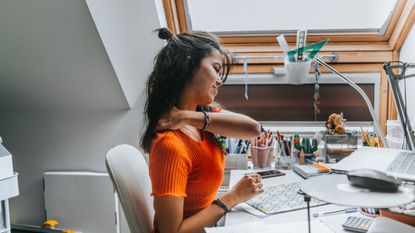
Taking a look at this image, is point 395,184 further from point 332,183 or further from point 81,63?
point 81,63

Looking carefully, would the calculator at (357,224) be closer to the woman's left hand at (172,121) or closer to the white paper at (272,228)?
the white paper at (272,228)

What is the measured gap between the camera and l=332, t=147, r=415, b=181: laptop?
37.8 inches

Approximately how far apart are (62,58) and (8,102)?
0.49 metres

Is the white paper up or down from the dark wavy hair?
down

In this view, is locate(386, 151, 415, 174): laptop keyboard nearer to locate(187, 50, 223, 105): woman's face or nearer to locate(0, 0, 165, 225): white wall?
locate(187, 50, 223, 105): woman's face

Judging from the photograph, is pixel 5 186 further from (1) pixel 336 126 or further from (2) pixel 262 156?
(1) pixel 336 126

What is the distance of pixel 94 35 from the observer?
1452 millimetres

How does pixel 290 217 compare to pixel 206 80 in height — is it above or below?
below

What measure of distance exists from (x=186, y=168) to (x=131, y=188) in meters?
0.15

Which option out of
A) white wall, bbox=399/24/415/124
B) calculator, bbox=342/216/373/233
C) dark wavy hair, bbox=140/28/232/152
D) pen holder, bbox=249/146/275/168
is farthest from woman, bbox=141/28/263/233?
white wall, bbox=399/24/415/124

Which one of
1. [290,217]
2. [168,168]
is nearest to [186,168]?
[168,168]

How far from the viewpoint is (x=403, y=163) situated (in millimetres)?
1031

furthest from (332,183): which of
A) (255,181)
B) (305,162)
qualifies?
(305,162)

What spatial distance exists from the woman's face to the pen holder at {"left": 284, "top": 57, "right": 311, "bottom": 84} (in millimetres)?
504
